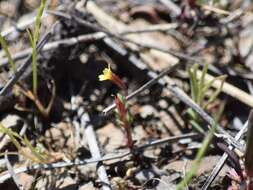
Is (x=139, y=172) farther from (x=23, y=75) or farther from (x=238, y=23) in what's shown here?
(x=238, y=23)

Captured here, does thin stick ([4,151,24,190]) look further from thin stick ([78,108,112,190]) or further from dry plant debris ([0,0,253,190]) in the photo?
thin stick ([78,108,112,190])

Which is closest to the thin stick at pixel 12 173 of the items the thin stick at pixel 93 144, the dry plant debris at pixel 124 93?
the dry plant debris at pixel 124 93

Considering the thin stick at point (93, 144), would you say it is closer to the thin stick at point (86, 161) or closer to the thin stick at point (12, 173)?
the thin stick at point (86, 161)

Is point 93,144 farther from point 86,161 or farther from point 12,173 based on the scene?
point 12,173

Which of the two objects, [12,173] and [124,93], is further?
[124,93]

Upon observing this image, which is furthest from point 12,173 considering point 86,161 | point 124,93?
point 124,93

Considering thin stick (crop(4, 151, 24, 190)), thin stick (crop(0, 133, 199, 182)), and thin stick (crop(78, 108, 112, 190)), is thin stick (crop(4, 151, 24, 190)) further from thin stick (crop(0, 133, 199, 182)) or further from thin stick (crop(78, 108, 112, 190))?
thin stick (crop(78, 108, 112, 190))

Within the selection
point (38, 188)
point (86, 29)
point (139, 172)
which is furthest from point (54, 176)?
point (86, 29)

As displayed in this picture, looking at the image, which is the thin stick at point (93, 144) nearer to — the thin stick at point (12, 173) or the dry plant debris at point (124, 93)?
the dry plant debris at point (124, 93)

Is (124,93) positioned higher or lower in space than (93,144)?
higher

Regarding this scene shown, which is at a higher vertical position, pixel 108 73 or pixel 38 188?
pixel 108 73

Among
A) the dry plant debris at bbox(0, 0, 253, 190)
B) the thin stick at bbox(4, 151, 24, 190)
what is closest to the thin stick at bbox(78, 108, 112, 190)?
the dry plant debris at bbox(0, 0, 253, 190)
